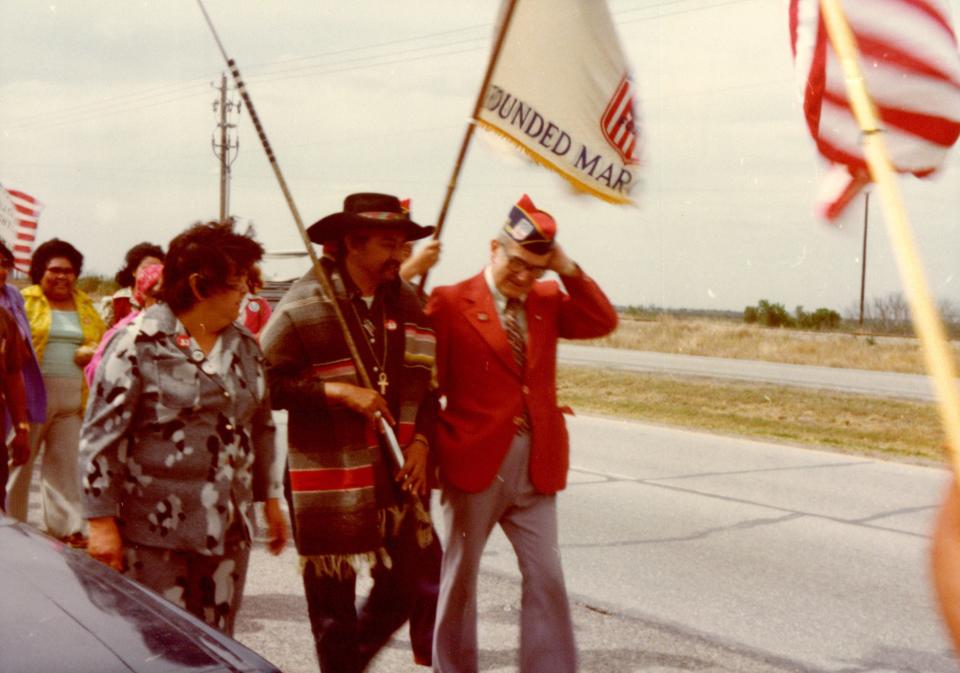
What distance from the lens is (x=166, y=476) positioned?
3.47 metres

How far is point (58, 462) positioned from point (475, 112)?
3.92 meters

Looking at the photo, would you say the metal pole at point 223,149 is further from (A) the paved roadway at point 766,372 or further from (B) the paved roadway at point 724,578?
(B) the paved roadway at point 724,578

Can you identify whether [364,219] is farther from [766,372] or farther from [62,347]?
[766,372]

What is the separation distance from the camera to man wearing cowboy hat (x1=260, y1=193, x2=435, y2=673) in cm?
396

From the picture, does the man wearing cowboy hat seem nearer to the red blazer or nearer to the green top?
the red blazer

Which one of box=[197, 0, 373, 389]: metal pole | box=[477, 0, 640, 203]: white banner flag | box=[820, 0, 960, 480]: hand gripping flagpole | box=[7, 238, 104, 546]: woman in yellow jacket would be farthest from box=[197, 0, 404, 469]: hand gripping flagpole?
box=[7, 238, 104, 546]: woman in yellow jacket

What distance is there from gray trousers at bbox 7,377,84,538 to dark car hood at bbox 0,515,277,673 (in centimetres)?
414

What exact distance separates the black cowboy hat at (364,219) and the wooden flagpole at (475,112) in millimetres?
106

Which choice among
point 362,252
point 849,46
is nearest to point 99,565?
point 362,252

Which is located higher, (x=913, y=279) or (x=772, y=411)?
(x=913, y=279)

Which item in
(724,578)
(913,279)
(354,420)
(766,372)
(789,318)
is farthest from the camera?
(789,318)

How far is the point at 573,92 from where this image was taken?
412cm

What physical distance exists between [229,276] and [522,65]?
127 cm

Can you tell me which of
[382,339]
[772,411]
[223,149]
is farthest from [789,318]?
[382,339]
